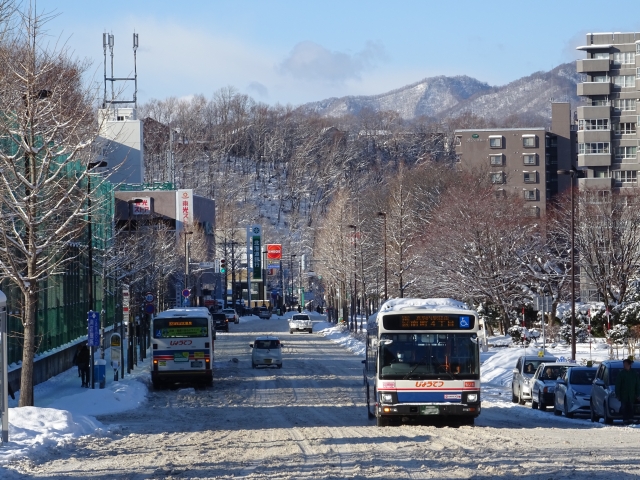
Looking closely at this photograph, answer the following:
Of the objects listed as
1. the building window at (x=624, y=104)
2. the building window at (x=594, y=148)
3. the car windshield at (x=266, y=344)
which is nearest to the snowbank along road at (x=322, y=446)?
the car windshield at (x=266, y=344)

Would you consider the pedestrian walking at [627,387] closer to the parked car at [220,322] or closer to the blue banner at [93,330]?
the blue banner at [93,330]

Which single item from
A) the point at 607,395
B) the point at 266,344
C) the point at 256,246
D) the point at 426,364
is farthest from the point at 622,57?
the point at 426,364

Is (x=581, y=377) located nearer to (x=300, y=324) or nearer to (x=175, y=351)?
(x=175, y=351)

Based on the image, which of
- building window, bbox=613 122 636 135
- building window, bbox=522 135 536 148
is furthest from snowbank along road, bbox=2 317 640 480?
building window, bbox=522 135 536 148

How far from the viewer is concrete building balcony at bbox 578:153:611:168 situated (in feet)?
285

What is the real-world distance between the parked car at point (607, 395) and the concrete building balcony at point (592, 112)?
69.6m

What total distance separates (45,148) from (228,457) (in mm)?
10546

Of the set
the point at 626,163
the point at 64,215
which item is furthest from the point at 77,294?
the point at 626,163

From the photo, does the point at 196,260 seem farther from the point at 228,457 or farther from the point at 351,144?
the point at 351,144

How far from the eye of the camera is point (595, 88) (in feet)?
289

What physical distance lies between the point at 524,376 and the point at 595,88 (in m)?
65.2

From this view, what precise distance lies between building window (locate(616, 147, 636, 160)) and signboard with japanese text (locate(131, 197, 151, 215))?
47.9 meters

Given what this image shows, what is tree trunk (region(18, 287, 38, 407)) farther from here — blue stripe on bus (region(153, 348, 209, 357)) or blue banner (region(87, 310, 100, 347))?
blue stripe on bus (region(153, 348, 209, 357))

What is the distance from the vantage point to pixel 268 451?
609 inches
